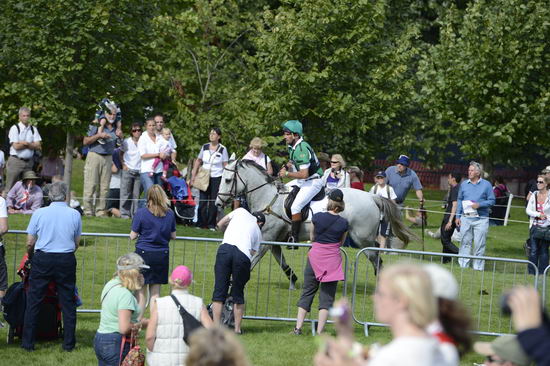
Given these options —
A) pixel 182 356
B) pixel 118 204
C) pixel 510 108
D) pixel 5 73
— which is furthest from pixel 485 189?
pixel 182 356

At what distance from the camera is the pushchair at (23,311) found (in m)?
12.2

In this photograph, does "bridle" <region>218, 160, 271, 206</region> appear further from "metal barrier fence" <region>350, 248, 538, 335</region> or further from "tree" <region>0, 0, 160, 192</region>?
"tree" <region>0, 0, 160, 192</region>

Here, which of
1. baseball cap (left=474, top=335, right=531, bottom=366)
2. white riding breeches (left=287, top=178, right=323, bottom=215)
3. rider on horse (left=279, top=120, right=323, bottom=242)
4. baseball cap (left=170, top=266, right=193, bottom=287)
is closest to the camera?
baseball cap (left=474, top=335, right=531, bottom=366)

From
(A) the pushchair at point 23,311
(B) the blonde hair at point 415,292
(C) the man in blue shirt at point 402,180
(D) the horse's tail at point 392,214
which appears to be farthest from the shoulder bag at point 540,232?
(B) the blonde hair at point 415,292

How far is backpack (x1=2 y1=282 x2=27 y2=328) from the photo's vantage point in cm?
1221

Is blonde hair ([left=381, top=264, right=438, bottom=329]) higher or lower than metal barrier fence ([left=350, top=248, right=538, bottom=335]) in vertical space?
higher

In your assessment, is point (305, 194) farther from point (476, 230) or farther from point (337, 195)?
point (476, 230)

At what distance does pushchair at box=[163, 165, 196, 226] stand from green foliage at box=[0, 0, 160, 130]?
196 centimetres

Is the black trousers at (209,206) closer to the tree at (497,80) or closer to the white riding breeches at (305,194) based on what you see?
the white riding breeches at (305,194)

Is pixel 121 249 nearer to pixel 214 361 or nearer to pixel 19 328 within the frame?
pixel 19 328

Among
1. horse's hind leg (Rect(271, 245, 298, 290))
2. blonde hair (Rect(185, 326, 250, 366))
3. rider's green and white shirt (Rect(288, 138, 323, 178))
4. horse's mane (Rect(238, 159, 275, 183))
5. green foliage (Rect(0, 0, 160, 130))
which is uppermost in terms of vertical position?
green foliage (Rect(0, 0, 160, 130))

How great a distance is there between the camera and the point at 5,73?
22422mm

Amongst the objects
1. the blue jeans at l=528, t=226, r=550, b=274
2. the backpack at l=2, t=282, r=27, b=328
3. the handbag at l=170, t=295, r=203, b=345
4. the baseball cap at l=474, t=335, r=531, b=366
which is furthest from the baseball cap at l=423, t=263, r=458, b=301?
the blue jeans at l=528, t=226, r=550, b=274

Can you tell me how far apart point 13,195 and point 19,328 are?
31.6 feet
